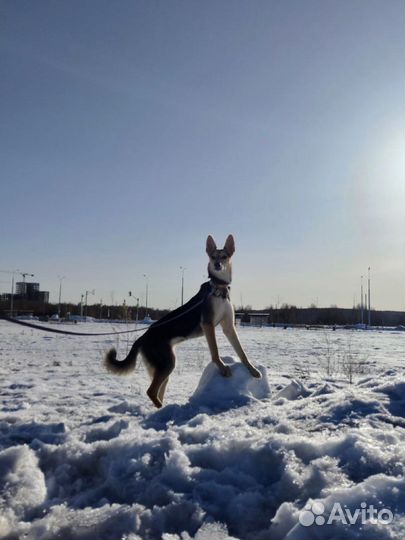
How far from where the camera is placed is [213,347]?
4.38 meters

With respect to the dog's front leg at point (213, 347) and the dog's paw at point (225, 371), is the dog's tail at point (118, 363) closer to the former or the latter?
the dog's front leg at point (213, 347)

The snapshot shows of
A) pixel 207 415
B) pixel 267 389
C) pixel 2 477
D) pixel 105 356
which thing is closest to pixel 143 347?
pixel 105 356

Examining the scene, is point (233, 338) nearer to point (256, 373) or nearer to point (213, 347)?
point (213, 347)

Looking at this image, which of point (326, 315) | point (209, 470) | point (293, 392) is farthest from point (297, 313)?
point (209, 470)

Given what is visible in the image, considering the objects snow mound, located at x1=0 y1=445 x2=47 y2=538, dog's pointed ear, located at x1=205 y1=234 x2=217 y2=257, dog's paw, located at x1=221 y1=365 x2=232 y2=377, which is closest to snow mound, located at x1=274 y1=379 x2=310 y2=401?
dog's paw, located at x1=221 y1=365 x2=232 y2=377

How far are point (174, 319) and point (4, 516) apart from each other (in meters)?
2.63

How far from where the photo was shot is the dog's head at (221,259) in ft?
15.0

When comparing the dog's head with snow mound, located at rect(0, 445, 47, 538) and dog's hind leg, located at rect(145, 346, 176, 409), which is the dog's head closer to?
dog's hind leg, located at rect(145, 346, 176, 409)

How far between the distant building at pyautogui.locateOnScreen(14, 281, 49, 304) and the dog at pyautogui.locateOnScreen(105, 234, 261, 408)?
294 ft

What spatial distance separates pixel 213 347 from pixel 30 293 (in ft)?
309

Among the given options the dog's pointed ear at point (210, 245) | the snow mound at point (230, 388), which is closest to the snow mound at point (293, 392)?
the snow mound at point (230, 388)

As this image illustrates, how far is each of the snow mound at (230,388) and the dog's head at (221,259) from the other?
41.2 inches

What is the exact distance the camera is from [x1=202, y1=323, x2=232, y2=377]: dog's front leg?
14.3ft

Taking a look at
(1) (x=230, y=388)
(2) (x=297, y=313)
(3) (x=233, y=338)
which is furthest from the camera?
(2) (x=297, y=313)
